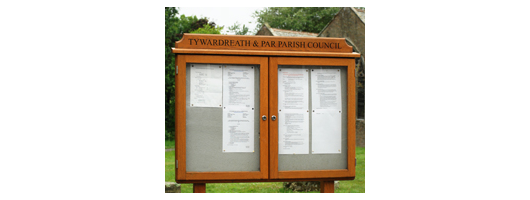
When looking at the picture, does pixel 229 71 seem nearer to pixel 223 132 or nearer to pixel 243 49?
pixel 243 49

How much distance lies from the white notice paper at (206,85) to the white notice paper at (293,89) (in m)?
0.73

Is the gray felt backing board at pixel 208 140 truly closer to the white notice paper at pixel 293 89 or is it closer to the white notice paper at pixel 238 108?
the white notice paper at pixel 238 108

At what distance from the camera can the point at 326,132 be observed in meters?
5.52

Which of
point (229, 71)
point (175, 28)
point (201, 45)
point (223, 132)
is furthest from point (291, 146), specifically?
point (175, 28)

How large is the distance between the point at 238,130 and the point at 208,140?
1.23ft

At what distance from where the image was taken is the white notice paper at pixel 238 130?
5301 mm

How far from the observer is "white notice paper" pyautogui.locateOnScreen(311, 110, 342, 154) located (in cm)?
550

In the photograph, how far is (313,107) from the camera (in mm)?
5480

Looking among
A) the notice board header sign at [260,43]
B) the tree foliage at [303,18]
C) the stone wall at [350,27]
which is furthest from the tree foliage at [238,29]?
the notice board header sign at [260,43]

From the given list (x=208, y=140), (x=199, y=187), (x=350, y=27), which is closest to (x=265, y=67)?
(x=208, y=140)

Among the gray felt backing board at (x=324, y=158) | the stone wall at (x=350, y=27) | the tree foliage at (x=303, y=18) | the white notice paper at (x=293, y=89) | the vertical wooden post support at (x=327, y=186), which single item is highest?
the tree foliage at (x=303, y=18)

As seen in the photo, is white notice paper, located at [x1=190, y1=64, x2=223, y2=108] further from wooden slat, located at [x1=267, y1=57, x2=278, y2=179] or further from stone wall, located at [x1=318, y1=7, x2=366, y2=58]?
stone wall, located at [x1=318, y1=7, x2=366, y2=58]

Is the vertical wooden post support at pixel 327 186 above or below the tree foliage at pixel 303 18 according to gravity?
below

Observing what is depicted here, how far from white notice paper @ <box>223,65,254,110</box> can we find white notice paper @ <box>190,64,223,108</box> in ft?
0.23
